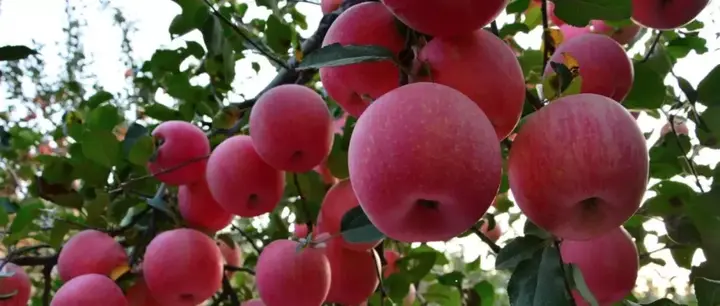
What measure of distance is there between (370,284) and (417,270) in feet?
0.80

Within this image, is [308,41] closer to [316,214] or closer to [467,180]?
[316,214]

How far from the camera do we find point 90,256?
110 centimetres

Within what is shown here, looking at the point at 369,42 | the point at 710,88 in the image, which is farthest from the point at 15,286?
the point at 710,88

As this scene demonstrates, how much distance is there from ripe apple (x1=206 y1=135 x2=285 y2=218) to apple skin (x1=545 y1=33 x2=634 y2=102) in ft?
1.62

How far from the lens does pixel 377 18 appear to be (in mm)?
661

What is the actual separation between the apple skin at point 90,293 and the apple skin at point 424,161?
25.0 inches

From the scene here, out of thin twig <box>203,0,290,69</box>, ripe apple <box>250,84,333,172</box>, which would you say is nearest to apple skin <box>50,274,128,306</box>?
ripe apple <box>250,84,333,172</box>

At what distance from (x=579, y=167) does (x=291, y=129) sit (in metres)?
0.50

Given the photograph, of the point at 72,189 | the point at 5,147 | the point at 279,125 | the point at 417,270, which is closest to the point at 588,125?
the point at 279,125

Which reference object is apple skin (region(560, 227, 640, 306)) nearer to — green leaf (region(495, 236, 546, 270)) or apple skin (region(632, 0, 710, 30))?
green leaf (region(495, 236, 546, 270))

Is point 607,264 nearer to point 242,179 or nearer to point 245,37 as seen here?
point 242,179

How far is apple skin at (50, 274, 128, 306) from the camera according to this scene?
976mm

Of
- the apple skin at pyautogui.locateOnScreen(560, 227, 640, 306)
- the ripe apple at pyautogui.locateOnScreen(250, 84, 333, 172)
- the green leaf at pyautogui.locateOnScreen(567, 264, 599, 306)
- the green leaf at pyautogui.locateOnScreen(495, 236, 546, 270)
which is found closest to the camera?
the green leaf at pyautogui.locateOnScreen(567, 264, 599, 306)

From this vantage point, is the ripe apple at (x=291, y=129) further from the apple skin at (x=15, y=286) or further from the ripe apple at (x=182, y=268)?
the apple skin at (x=15, y=286)
